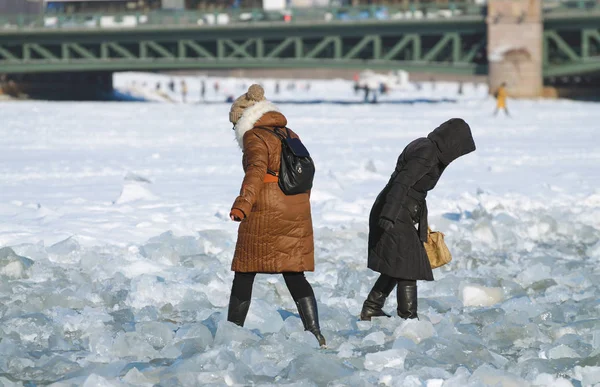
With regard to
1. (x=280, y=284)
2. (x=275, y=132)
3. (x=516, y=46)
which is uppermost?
(x=275, y=132)

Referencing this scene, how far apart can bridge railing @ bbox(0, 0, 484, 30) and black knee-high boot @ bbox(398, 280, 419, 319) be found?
40.8 m

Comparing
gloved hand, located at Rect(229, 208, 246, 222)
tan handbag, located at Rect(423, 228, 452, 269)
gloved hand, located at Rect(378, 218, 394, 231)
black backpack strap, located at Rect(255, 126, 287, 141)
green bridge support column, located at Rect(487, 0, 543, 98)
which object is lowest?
green bridge support column, located at Rect(487, 0, 543, 98)

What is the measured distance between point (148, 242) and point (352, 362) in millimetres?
3994

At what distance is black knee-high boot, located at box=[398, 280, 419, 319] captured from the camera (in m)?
6.67

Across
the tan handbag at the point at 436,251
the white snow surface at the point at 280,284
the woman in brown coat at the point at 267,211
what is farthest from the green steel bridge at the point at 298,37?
the woman in brown coat at the point at 267,211

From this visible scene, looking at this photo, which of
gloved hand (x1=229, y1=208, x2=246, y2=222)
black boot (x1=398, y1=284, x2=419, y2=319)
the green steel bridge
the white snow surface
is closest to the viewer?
gloved hand (x1=229, y1=208, x2=246, y2=222)

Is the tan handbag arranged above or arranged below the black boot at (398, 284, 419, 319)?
above

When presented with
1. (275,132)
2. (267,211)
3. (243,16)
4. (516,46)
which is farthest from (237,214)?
(516,46)

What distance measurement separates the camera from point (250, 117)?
235 inches

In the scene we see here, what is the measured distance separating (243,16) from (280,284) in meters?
41.0

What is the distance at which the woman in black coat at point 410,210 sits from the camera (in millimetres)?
6375

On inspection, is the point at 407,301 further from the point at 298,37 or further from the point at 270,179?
the point at 298,37

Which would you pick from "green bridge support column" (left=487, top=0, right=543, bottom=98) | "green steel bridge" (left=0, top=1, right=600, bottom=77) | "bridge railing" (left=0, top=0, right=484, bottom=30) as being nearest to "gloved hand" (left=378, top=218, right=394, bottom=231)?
"green steel bridge" (left=0, top=1, right=600, bottom=77)

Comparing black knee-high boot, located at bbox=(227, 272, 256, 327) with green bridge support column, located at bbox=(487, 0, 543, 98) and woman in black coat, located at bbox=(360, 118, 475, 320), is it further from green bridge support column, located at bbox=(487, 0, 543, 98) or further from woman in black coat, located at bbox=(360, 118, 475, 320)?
green bridge support column, located at bbox=(487, 0, 543, 98)
